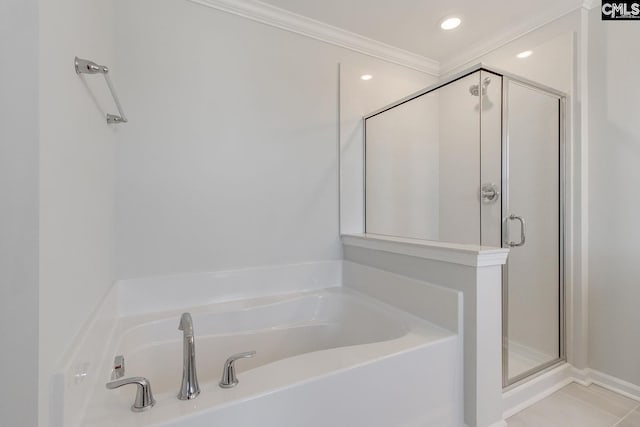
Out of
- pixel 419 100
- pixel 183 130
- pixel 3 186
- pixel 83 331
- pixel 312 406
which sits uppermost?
pixel 419 100

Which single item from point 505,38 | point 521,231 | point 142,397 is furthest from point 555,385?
point 505,38

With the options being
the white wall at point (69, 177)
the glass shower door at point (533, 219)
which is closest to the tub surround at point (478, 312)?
the glass shower door at point (533, 219)

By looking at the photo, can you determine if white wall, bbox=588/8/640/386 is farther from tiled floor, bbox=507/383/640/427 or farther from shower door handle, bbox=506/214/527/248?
shower door handle, bbox=506/214/527/248

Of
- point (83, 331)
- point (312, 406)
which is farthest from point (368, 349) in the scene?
point (83, 331)

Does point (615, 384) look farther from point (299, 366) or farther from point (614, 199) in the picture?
point (299, 366)

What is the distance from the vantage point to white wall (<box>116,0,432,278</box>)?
1.71 meters

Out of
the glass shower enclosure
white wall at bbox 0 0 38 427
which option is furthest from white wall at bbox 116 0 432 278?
white wall at bbox 0 0 38 427

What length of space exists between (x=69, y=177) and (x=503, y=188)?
6.60ft

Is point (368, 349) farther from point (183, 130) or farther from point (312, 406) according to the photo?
point (183, 130)

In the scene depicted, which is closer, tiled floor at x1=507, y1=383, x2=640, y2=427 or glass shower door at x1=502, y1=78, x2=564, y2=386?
tiled floor at x1=507, y1=383, x2=640, y2=427

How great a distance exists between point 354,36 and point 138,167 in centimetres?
184

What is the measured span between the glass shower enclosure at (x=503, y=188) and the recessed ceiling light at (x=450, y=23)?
0.52 meters

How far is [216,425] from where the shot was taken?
89cm

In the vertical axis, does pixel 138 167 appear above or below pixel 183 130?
below
